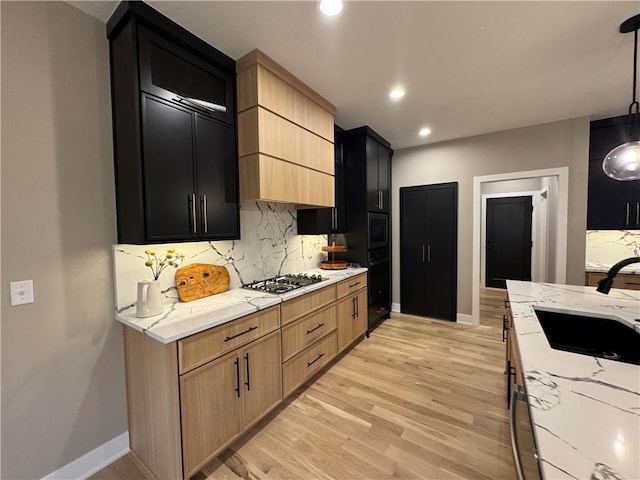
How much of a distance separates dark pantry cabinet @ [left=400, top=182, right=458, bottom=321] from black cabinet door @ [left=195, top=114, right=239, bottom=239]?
2988 millimetres

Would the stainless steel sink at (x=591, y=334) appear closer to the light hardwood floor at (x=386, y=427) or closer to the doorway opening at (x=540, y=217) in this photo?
the light hardwood floor at (x=386, y=427)

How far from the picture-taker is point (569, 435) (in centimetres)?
65

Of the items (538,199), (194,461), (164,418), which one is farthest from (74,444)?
(538,199)

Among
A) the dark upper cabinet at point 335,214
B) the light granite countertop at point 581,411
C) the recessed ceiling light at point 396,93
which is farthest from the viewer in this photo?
the dark upper cabinet at point 335,214

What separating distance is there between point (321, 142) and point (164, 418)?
2499 millimetres

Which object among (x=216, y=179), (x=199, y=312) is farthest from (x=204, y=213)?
(x=199, y=312)

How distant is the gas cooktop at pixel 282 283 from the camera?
2.26 m

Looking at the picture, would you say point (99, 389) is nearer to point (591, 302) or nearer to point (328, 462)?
point (328, 462)

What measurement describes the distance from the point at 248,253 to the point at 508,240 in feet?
19.5

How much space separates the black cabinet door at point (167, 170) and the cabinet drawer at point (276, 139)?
16.3 inches

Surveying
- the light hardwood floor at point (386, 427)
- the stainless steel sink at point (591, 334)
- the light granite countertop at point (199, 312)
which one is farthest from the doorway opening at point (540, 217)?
the light granite countertop at point (199, 312)

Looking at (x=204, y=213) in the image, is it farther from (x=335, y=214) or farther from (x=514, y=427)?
(x=514, y=427)

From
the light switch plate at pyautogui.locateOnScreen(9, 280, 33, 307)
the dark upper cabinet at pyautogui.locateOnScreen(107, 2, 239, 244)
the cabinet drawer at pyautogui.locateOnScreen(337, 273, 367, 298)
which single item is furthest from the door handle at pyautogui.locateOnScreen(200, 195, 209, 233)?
the cabinet drawer at pyautogui.locateOnScreen(337, 273, 367, 298)

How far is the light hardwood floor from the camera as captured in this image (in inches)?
62.3
